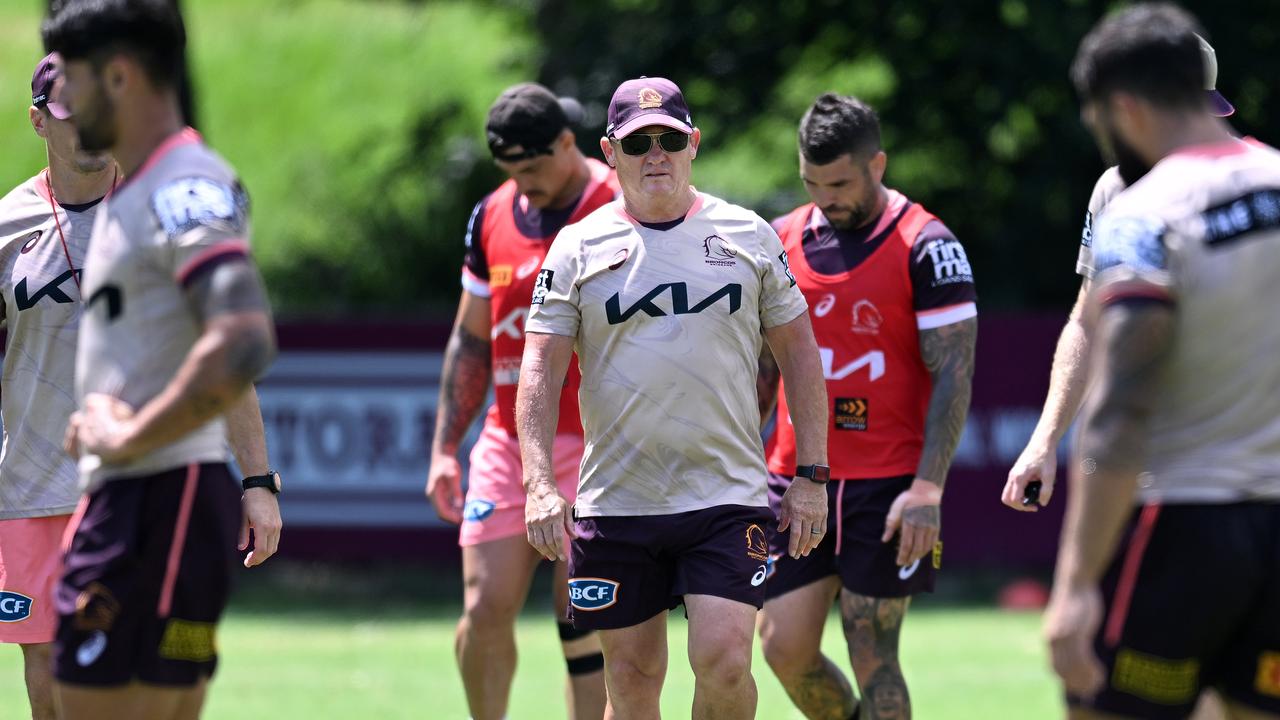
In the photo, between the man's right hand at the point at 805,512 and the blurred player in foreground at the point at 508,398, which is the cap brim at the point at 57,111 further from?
the man's right hand at the point at 805,512

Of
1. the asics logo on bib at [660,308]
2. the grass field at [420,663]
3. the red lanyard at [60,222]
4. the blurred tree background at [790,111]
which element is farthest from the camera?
the blurred tree background at [790,111]

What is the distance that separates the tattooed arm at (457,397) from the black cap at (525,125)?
71cm

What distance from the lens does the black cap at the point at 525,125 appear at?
6.72m

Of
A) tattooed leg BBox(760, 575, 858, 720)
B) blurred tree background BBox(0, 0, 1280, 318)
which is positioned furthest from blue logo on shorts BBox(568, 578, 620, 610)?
blurred tree background BBox(0, 0, 1280, 318)

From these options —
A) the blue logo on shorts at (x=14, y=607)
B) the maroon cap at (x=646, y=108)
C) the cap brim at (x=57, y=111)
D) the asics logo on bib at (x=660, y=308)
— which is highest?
the maroon cap at (x=646, y=108)

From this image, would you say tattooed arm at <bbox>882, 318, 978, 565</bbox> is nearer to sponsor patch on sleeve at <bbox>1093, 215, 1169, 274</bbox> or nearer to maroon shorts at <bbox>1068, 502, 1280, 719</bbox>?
maroon shorts at <bbox>1068, 502, 1280, 719</bbox>

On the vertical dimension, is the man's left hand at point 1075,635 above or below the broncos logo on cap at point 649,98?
below

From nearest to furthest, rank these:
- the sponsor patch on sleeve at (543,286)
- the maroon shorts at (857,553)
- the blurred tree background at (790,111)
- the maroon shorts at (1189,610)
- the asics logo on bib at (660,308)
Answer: the maroon shorts at (1189,610) < the asics logo on bib at (660,308) < the sponsor patch on sleeve at (543,286) < the maroon shorts at (857,553) < the blurred tree background at (790,111)

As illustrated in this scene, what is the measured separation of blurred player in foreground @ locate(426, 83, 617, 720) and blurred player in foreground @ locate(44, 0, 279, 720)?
2563 mm

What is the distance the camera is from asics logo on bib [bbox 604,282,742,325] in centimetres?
535

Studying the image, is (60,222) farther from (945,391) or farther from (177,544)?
(945,391)

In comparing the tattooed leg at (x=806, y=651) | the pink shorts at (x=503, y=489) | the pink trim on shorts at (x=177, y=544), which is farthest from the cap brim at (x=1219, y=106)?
the pink trim on shorts at (x=177, y=544)

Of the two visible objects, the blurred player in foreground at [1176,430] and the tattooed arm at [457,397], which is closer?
the blurred player in foreground at [1176,430]

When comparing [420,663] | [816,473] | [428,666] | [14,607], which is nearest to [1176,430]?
[816,473]
